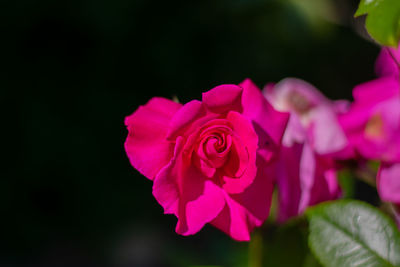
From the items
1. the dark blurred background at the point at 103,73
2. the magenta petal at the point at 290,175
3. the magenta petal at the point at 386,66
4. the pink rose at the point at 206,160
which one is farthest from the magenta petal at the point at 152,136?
the dark blurred background at the point at 103,73

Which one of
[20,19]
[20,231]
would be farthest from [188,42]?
[20,231]

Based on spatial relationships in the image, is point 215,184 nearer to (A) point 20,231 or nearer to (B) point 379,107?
(B) point 379,107

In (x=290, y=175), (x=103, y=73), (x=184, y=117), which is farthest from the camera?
(x=103, y=73)

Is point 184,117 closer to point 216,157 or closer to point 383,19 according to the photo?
point 216,157

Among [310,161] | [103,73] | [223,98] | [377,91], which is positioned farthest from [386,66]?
[103,73]

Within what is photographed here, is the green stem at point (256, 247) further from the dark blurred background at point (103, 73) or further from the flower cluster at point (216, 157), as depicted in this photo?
the dark blurred background at point (103, 73)

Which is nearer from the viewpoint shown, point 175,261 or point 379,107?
point 379,107

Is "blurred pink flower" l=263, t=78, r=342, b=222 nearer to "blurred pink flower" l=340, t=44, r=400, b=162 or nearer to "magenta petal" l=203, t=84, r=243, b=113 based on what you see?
"blurred pink flower" l=340, t=44, r=400, b=162
